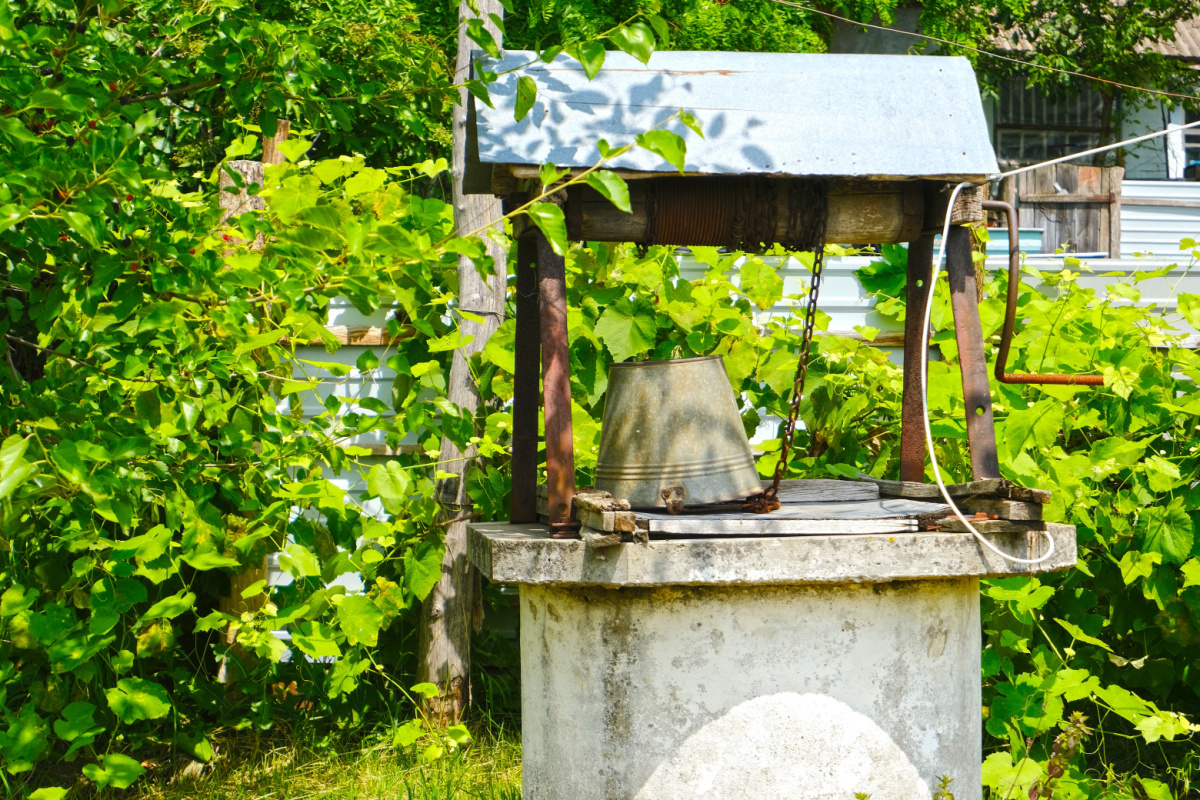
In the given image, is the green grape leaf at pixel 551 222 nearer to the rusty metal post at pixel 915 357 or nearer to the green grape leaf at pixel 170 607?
the rusty metal post at pixel 915 357

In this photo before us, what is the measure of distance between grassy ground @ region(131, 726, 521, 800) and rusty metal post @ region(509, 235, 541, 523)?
44.2 inches

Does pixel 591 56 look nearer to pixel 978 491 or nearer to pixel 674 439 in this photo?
pixel 674 439

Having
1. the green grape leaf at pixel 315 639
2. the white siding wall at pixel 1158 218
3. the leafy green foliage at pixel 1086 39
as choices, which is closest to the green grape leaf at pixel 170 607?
the green grape leaf at pixel 315 639

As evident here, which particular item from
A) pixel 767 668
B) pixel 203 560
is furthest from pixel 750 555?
pixel 203 560

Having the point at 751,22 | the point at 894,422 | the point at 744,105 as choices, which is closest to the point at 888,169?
the point at 744,105

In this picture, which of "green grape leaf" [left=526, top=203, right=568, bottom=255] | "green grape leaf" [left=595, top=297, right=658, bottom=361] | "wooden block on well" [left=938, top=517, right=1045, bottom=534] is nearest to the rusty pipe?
"wooden block on well" [left=938, top=517, right=1045, bottom=534]

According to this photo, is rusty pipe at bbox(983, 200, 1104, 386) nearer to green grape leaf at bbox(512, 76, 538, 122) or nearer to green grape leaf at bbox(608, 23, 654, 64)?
green grape leaf at bbox(608, 23, 654, 64)

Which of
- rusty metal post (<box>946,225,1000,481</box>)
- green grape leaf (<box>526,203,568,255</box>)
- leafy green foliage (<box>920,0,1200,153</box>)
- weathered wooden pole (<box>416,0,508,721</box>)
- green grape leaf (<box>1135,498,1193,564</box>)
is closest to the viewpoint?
green grape leaf (<box>526,203,568,255</box>)

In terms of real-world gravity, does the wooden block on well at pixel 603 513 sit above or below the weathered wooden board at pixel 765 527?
above

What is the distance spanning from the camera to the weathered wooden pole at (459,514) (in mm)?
4156

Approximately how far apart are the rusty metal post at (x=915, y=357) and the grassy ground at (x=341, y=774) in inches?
63.0

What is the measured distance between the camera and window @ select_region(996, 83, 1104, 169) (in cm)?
1227

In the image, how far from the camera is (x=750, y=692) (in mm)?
2314

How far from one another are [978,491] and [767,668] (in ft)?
2.00
